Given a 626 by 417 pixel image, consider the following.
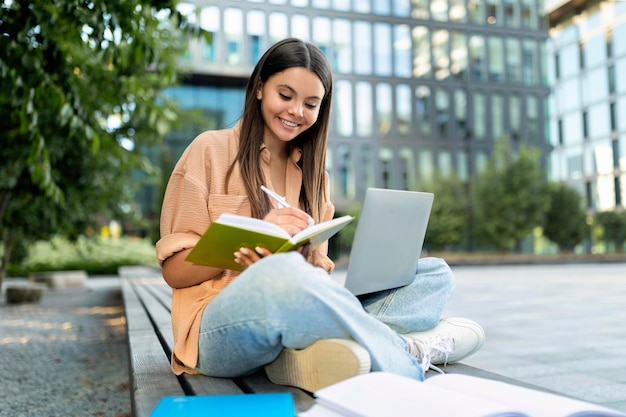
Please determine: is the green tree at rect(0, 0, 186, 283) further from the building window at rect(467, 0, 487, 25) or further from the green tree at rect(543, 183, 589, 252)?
the building window at rect(467, 0, 487, 25)

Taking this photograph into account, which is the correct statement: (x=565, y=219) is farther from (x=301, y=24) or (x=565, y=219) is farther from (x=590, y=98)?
(x=301, y=24)

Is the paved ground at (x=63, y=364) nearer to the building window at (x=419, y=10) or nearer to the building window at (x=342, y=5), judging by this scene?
the building window at (x=342, y=5)

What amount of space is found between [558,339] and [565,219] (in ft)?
91.6

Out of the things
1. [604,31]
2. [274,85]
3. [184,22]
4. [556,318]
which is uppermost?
[604,31]

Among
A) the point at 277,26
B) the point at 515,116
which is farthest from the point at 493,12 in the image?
the point at 277,26

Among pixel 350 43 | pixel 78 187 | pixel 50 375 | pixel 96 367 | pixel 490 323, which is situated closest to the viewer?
pixel 50 375

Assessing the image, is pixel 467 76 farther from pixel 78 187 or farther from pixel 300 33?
pixel 78 187

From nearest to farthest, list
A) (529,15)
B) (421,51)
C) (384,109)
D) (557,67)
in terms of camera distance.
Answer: (384,109) → (421,51) → (529,15) → (557,67)

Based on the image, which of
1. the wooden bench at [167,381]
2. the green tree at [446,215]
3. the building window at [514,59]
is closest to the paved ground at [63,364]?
the wooden bench at [167,381]

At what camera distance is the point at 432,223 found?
28984 millimetres

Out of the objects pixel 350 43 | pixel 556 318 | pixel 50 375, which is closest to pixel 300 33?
pixel 350 43

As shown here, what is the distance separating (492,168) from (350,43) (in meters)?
9.98

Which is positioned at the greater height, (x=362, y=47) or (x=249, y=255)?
(x=362, y=47)

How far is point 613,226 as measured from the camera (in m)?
32.1
